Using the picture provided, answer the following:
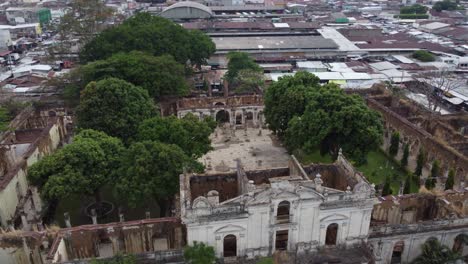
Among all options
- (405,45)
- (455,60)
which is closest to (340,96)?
(455,60)

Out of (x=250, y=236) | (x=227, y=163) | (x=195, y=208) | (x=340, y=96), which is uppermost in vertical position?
(x=340, y=96)

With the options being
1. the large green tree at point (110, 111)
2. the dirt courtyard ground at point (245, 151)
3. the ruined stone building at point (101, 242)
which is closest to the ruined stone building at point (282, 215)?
the ruined stone building at point (101, 242)

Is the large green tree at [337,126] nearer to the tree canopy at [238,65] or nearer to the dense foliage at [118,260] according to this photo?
the dense foliage at [118,260]

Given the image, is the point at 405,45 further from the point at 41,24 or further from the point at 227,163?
the point at 41,24

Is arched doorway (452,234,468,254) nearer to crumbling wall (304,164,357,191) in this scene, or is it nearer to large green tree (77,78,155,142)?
crumbling wall (304,164,357,191)

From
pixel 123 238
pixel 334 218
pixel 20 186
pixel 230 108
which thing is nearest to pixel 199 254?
pixel 123 238

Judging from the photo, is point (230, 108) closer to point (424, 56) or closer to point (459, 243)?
point (459, 243)
